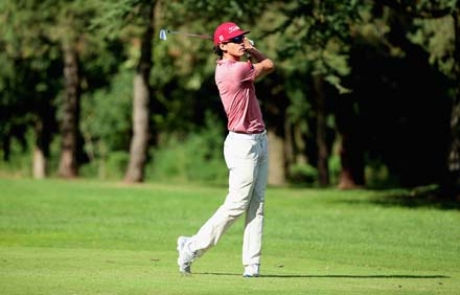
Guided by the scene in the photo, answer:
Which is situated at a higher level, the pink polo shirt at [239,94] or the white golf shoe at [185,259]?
the pink polo shirt at [239,94]

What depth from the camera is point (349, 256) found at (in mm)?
17047

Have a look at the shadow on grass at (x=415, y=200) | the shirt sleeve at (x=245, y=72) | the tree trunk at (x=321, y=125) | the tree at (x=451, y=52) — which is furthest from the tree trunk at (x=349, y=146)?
the shirt sleeve at (x=245, y=72)

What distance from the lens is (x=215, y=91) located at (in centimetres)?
5275

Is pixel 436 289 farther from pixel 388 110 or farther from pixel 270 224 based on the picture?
pixel 388 110

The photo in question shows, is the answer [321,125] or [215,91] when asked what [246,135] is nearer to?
[321,125]

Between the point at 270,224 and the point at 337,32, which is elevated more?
the point at 337,32

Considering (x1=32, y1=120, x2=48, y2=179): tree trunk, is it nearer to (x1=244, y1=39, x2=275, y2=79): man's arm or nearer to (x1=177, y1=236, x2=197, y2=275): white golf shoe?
(x1=177, y1=236, x2=197, y2=275): white golf shoe

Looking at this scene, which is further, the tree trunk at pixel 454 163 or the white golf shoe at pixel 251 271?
the tree trunk at pixel 454 163

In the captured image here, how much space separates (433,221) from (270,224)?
3.13 metres

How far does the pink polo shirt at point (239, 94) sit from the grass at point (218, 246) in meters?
1.58

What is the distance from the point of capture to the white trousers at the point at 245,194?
13000mm

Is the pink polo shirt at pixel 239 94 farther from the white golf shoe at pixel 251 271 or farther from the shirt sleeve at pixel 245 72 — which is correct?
the white golf shoe at pixel 251 271

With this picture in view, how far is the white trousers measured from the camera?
42.7 feet

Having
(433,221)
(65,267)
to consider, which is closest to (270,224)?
(433,221)
